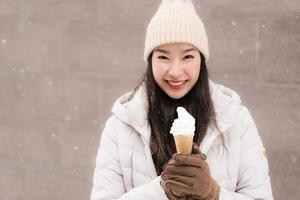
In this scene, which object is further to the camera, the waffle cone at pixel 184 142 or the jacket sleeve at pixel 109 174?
the jacket sleeve at pixel 109 174

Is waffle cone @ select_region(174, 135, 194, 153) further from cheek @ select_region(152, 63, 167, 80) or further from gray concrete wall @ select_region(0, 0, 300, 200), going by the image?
gray concrete wall @ select_region(0, 0, 300, 200)

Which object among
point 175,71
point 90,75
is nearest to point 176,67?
point 175,71

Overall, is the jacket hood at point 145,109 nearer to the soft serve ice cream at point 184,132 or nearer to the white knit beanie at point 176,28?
the white knit beanie at point 176,28

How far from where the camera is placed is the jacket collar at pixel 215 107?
8.43 ft

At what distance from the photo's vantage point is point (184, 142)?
2.13 m

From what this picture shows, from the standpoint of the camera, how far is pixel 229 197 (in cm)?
241

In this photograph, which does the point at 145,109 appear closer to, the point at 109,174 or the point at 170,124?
the point at 170,124

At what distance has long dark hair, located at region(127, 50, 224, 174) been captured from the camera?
8.50 feet

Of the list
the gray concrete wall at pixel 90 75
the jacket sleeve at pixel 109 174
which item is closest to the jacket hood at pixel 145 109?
the jacket sleeve at pixel 109 174

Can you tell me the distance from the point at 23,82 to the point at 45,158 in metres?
0.66

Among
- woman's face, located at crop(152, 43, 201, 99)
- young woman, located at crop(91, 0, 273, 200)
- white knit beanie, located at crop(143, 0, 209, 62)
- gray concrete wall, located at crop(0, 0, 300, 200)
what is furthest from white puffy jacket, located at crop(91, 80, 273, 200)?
gray concrete wall, located at crop(0, 0, 300, 200)

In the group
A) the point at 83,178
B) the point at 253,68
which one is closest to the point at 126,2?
the point at 253,68

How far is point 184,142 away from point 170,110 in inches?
19.8

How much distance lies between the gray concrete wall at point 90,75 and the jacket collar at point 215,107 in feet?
3.89
